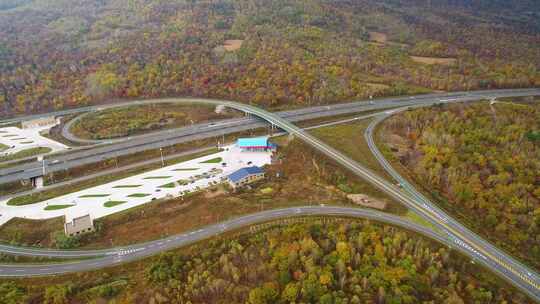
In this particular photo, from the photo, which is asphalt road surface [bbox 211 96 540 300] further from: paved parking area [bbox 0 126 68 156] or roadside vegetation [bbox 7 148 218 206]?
paved parking area [bbox 0 126 68 156]

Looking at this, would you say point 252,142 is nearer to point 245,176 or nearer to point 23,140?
point 245,176

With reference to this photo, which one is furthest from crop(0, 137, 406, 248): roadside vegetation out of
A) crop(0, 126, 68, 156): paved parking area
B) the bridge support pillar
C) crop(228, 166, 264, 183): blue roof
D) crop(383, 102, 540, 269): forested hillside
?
crop(0, 126, 68, 156): paved parking area

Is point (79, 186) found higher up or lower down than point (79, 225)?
higher up

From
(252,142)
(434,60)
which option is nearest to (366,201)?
(252,142)

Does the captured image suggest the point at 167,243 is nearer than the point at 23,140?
Yes

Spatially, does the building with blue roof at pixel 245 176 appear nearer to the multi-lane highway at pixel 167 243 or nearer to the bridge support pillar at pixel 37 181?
the multi-lane highway at pixel 167 243
